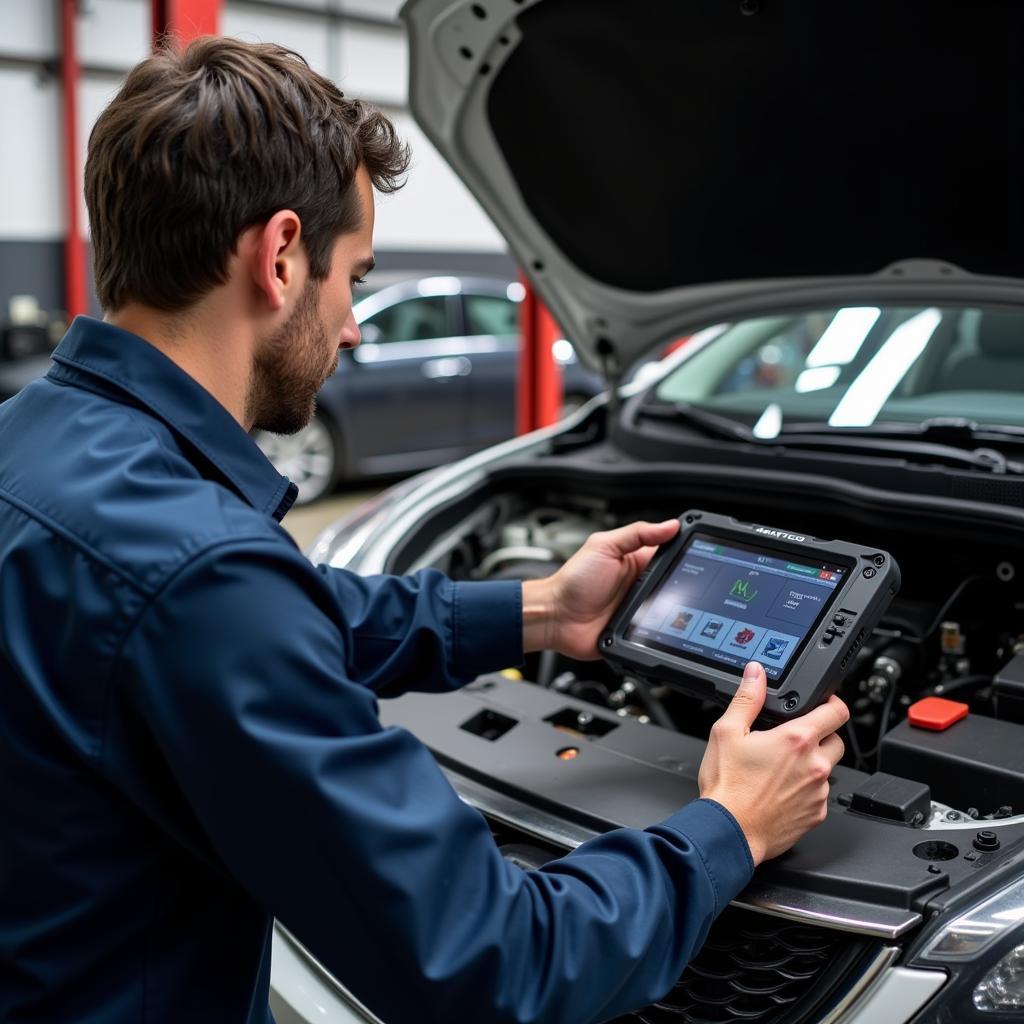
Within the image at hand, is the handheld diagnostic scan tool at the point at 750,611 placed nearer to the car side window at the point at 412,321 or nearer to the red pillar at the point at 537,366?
the red pillar at the point at 537,366

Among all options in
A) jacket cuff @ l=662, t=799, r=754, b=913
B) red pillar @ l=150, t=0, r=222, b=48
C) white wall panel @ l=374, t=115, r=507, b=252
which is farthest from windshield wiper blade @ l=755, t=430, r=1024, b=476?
white wall panel @ l=374, t=115, r=507, b=252

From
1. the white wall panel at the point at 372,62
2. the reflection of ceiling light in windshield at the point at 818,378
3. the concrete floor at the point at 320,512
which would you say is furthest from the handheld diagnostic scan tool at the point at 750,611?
the white wall panel at the point at 372,62

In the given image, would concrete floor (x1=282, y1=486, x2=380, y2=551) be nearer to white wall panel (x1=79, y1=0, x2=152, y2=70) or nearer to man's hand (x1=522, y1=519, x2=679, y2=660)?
white wall panel (x1=79, y1=0, x2=152, y2=70)

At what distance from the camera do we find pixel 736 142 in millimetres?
2078

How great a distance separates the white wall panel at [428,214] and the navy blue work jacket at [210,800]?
9245mm

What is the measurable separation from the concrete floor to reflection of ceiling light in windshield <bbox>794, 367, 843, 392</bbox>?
345cm

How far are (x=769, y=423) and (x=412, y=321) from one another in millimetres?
4685

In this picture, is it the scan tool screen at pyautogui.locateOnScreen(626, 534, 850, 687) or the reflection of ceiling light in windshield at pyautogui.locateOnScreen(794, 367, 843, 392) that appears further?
the reflection of ceiling light in windshield at pyautogui.locateOnScreen(794, 367, 843, 392)

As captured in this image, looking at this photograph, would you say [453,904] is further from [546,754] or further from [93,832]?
[546,754]

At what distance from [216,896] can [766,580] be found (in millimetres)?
795

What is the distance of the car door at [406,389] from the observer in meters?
6.53

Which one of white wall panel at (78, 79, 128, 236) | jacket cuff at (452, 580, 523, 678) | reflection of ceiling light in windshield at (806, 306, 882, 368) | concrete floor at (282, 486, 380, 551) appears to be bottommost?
concrete floor at (282, 486, 380, 551)

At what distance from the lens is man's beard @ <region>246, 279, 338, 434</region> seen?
3.83ft

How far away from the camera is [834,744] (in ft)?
4.25
